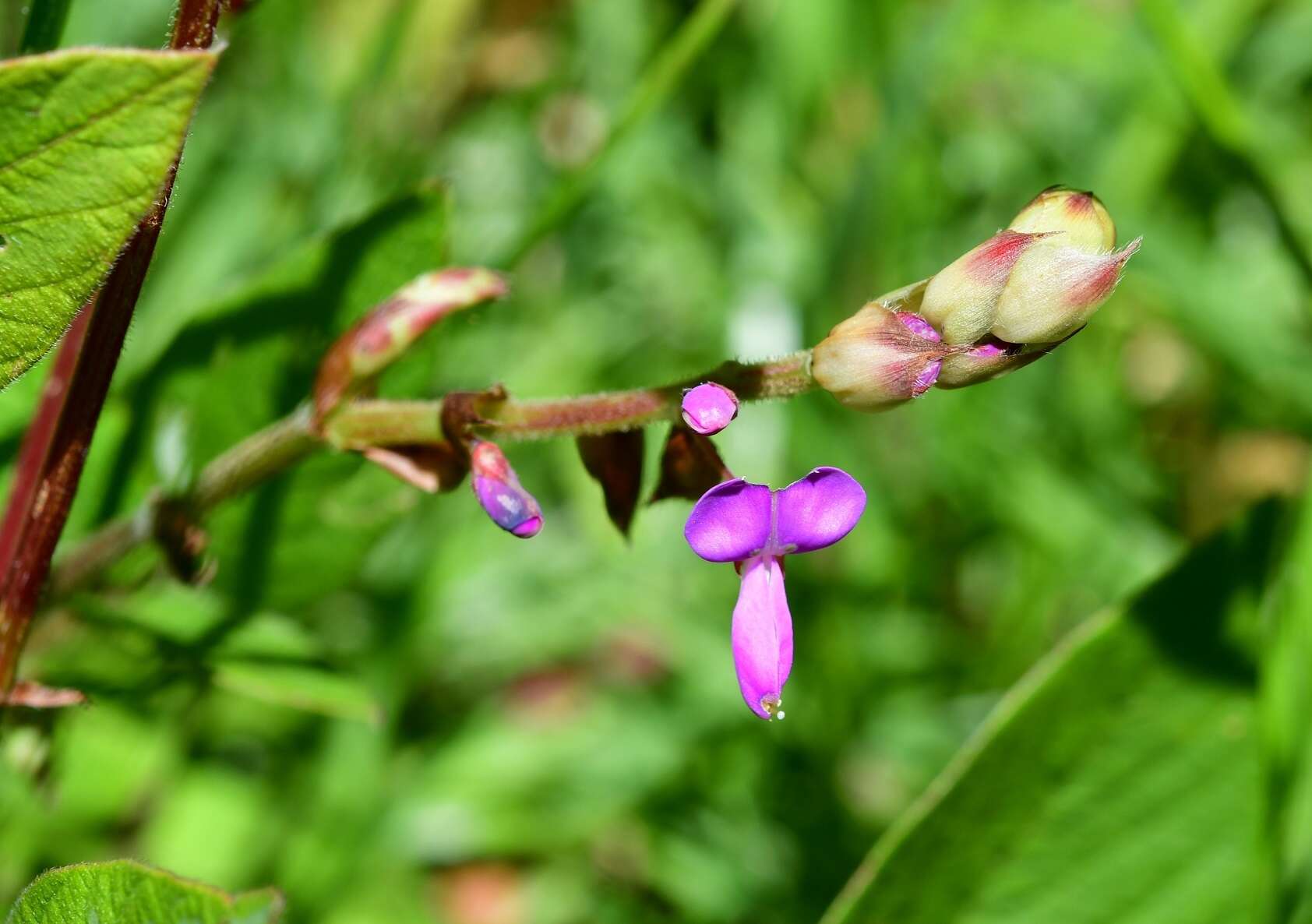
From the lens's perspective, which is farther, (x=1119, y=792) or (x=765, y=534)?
(x=1119, y=792)

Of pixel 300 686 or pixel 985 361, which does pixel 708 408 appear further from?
pixel 300 686

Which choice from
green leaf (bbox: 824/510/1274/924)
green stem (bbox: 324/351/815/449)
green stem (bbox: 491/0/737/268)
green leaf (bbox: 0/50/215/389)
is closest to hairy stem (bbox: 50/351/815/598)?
green stem (bbox: 324/351/815/449)

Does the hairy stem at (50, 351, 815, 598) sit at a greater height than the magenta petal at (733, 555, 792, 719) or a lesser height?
greater

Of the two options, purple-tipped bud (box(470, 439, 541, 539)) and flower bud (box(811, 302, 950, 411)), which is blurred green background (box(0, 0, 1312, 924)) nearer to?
purple-tipped bud (box(470, 439, 541, 539))

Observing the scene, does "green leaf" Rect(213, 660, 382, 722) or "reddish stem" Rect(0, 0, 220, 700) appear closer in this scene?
"reddish stem" Rect(0, 0, 220, 700)

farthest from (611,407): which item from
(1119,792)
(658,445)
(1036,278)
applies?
(658,445)

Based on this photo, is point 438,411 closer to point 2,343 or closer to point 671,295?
point 2,343

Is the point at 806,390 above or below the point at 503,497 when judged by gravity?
above
